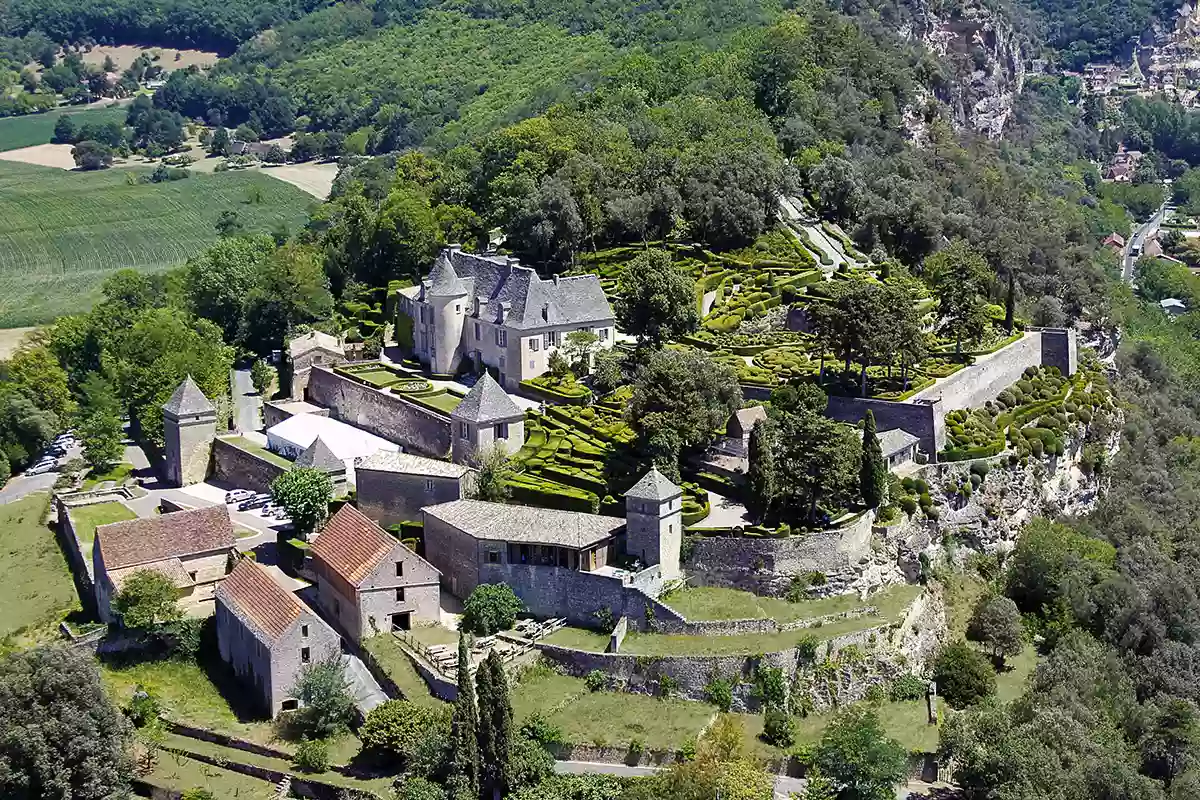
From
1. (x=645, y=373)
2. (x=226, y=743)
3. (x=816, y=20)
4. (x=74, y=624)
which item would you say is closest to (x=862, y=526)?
(x=645, y=373)

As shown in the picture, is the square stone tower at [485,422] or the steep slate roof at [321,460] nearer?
the square stone tower at [485,422]

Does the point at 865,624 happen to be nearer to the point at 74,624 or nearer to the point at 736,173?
the point at 74,624

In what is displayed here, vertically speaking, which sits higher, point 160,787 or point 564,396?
point 564,396

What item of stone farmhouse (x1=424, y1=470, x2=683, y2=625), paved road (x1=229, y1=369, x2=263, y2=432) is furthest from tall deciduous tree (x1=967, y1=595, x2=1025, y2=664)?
A: paved road (x1=229, y1=369, x2=263, y2=432)

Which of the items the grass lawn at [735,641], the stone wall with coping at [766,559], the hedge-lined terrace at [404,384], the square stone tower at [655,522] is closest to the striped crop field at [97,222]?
the hedge-lined terrace at [404,384]

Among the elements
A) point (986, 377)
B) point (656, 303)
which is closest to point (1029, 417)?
point (986, 377)

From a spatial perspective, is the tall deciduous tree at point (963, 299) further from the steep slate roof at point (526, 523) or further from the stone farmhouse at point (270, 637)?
the stone farmhouse at point (270, 637)

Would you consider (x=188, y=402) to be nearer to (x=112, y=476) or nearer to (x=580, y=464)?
(x=112, y=476)
